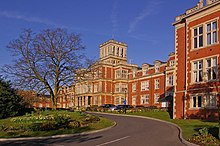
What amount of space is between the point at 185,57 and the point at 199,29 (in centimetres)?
360

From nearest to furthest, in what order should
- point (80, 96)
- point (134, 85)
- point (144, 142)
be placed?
1. point (144, 142)
2. point (134, 85)
3. point (80, 96)

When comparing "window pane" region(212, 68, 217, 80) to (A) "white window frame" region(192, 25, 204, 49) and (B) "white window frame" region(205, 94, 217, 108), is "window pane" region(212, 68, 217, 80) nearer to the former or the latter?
(B) "white window frame" region(205, 94, 217, 108)

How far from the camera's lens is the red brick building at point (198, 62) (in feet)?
91.4

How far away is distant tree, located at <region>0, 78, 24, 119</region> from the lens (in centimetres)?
3041

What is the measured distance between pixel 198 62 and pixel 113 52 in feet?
200

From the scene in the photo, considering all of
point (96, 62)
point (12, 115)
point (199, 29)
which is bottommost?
point (12, 115)

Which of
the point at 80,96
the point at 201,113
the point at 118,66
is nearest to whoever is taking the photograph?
the point at 201,113

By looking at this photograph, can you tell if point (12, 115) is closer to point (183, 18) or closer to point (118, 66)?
point (183, 18)

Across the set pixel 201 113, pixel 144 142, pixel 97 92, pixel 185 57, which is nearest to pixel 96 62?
pixel 185 57

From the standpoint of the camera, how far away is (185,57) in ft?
104

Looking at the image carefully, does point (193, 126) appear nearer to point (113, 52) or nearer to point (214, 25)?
point (214, 25)

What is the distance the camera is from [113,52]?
89875mm

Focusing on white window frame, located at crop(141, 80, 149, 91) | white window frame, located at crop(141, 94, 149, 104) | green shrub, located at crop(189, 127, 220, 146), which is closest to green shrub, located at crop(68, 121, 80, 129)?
green shrub, located at crop(189, 127, 220, 146)

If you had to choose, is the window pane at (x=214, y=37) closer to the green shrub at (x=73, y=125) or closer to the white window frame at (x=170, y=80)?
the green shrub at (x=73, y=125)
